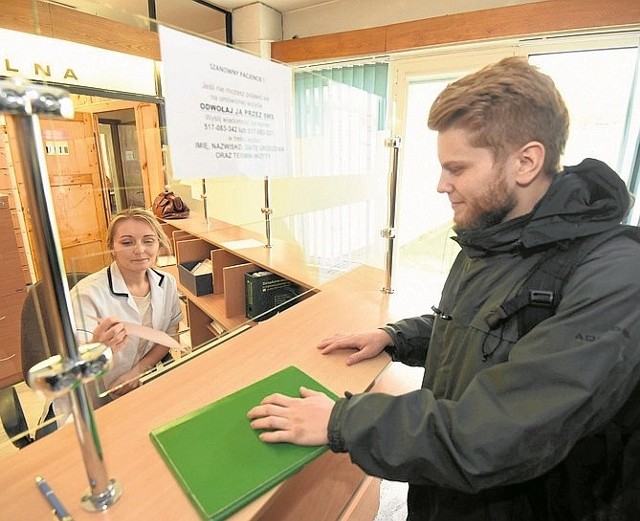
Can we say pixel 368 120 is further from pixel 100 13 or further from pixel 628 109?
pixel 628 109

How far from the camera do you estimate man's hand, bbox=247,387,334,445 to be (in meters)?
0.63

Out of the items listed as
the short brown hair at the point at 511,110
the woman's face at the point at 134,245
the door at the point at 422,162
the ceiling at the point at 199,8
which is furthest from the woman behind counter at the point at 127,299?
the ceiling at the point at 199,8

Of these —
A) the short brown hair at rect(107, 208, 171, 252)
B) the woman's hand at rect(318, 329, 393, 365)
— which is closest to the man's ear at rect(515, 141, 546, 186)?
the woman's hand at rect(318, 329, 393, 365)

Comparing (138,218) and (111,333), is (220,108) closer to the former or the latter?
(138,218)

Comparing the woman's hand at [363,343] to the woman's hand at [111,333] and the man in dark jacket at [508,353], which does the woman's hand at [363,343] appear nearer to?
the man in dark jacket at [508,353]

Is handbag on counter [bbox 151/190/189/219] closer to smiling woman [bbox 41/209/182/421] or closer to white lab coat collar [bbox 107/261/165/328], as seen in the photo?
smiling woman [bbox 41/209/182/421]

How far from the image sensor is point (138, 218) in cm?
91

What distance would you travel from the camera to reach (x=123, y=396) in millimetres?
803

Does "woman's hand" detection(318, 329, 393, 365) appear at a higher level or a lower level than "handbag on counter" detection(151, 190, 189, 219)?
lower

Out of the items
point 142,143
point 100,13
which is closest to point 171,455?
point 142,143

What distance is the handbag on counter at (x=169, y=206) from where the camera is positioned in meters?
0.95

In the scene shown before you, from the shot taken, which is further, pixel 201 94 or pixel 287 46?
pixel 287 46

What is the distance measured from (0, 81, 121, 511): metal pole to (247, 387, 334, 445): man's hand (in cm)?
26

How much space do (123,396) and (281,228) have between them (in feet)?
3.86
